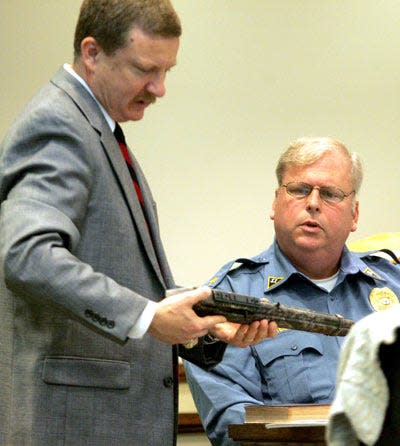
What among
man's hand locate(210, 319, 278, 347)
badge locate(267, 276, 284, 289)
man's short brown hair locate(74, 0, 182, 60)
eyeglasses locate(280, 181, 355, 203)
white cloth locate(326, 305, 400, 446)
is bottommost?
badge locate(267, 276, 284, 289)

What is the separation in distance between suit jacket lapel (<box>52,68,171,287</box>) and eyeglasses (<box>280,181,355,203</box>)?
844mm

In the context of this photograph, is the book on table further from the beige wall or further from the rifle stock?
the beige wall

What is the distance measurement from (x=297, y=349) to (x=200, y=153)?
1.40 metres

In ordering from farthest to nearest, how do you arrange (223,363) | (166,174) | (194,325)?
(166,174) → (223,363) → (194,325)

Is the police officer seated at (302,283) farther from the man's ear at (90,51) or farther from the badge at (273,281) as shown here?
the man's ear at (90,51)

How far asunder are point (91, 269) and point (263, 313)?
366 mm

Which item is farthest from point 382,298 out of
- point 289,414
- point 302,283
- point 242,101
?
point 242,101

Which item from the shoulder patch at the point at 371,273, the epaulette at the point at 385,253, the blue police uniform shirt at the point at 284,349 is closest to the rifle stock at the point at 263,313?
the blue police uniform shirt at the point at 284,349

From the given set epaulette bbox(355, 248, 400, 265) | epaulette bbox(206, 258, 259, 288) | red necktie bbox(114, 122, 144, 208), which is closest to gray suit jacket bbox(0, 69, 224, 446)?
red necktie bbox(114, 122, 144, 208)

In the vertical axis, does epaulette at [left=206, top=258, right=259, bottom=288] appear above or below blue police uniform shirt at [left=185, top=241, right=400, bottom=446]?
above

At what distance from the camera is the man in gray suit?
163 cm

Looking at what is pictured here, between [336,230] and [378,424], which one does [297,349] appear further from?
[378,424]

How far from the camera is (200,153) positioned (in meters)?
3.63

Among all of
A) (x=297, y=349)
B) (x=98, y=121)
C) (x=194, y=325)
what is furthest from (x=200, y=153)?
(x=194, y=325)
